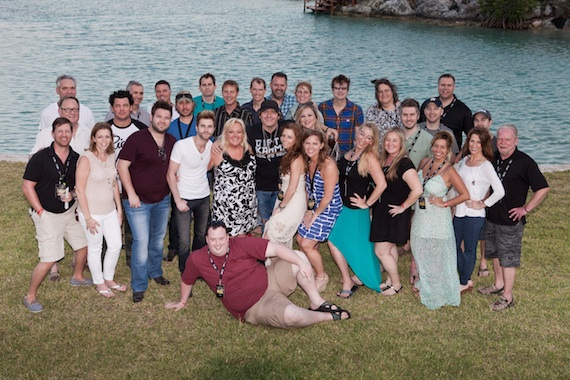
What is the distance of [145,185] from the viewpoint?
7059 mm

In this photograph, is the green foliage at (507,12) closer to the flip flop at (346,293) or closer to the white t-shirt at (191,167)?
the flip flop at (346,293)

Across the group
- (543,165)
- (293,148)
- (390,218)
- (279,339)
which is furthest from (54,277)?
(543,165)

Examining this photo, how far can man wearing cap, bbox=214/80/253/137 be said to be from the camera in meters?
8.92

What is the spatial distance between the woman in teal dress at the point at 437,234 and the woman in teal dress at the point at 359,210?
558 mm

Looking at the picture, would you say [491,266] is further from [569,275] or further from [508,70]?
[508,70]

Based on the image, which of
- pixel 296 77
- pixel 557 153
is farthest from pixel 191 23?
pixel 557 153

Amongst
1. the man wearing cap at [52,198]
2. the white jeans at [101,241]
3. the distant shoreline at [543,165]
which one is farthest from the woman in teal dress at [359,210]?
the distant shoreline at [543,165]

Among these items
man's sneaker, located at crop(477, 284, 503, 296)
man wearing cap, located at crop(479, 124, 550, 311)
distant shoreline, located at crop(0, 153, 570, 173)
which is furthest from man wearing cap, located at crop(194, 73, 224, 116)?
distant shoreline, located at crop(0, 153, 570, 173)

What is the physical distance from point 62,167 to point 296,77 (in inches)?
1142

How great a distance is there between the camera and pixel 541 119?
82.9 feet

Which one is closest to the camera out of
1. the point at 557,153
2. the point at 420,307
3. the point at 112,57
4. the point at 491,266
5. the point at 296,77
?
the point at 420,307

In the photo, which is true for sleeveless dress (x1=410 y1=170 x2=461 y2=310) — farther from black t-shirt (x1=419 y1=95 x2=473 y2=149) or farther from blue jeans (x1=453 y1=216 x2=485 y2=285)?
black t-shirt (x1=419 y1=95 x2=473 y2=149)

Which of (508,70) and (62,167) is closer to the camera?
(62,167)

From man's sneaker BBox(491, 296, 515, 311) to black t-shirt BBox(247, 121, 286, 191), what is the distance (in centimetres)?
305
